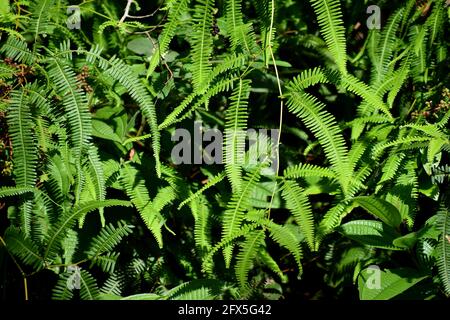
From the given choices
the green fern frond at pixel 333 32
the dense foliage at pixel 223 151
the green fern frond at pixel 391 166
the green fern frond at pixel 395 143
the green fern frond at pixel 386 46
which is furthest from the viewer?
the green fern frond at pixel 386 46

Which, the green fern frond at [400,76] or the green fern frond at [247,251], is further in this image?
the green fern frond at [400,76]

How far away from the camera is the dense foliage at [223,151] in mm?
1823

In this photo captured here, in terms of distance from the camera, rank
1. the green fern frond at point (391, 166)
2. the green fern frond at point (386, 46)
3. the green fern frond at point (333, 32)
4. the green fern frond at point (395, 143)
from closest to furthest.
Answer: the green fern frond at point (333, 32) < the green fern frond at point (395, 143) < the green fern frond at point (391, 166) < the green fern frond at point (386, 46)

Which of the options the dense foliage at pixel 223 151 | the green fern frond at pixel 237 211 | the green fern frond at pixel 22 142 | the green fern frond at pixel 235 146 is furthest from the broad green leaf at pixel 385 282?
the green fern frond at pixel 22 142

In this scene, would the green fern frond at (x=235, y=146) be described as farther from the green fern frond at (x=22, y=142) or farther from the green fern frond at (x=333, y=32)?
the green fern frond at (x=22, y=142)

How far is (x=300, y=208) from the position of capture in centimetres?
192

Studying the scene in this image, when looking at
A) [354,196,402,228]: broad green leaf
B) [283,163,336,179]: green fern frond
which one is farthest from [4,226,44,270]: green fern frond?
[354,196,402,228]: broad green leaf

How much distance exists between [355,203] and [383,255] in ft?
1.03

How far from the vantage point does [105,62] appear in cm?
190

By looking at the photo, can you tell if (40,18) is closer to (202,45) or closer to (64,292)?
(202,45)

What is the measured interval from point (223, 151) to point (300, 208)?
14.2 inches

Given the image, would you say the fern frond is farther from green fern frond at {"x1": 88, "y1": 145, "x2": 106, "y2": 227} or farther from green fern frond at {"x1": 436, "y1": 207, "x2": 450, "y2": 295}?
green fern frond at {"x1": 88, "y1": 145, "x2": 106, "y2": 227}
